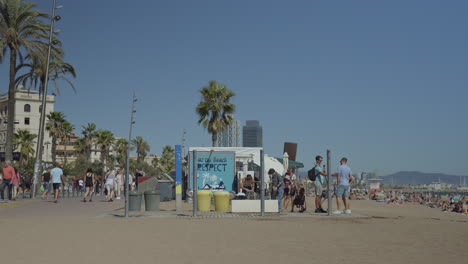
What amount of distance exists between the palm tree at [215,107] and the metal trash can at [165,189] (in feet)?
48.2

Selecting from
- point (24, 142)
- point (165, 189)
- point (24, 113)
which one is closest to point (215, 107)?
point (165, 189)

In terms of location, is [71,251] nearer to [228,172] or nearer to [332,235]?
[332,235]

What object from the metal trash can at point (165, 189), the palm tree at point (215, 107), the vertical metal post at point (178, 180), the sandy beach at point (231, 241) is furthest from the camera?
the palm tree at point (215, 107)

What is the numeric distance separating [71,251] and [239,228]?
4.64m

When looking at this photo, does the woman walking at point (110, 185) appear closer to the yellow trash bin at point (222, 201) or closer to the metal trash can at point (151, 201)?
the metal trash can at point (151, 201)

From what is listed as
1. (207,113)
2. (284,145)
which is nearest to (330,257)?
(284,145)

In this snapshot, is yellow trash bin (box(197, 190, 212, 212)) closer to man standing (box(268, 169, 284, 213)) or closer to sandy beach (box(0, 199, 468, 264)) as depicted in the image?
man standing (box(268, 169, 284, 213))

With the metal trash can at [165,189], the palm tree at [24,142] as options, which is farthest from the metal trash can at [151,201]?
the palm tree at [24,142]

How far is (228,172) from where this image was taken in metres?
22.8

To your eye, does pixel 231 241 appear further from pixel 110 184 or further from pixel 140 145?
pixel 140 145

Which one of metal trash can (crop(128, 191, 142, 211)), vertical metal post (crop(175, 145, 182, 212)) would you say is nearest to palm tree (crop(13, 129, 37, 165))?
metal trash can (crop(128, 191, 142, 211))

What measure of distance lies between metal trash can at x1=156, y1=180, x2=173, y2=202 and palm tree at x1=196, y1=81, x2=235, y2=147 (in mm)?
14692

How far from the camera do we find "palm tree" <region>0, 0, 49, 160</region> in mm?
27031

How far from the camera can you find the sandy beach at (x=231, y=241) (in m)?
7.36
